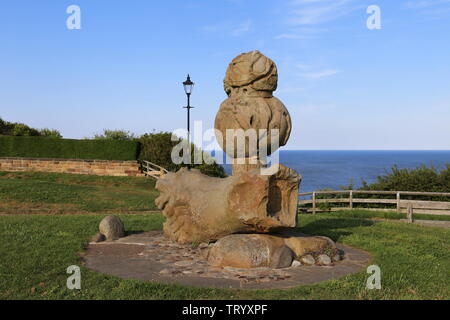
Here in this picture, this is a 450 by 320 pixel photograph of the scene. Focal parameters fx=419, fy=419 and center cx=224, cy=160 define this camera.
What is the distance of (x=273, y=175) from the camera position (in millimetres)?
7102

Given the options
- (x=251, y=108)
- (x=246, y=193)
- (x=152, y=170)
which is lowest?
(x=152, y=170)

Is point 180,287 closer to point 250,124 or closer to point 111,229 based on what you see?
point 250,124

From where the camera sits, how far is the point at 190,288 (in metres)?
5.78

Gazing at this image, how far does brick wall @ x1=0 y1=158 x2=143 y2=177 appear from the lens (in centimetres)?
2783

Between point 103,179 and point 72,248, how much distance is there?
18.5 metres

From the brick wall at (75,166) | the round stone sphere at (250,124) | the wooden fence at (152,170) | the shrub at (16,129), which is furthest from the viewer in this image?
the shrub at (16,129)

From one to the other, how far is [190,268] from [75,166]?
76.8 ft

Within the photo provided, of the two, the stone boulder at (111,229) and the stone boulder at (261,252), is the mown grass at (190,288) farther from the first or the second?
the stone boulder at (261,252)

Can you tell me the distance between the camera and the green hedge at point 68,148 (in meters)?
28.9

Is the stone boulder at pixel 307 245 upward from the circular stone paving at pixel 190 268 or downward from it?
upward

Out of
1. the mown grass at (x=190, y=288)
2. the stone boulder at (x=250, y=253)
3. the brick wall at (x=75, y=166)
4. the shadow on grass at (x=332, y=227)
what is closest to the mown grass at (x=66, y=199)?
the brick wall at (x=75, y=166)

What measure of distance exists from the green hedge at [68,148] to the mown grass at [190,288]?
57.5 ft

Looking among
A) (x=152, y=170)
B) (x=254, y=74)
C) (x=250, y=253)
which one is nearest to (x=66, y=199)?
(x=152, y=170)
